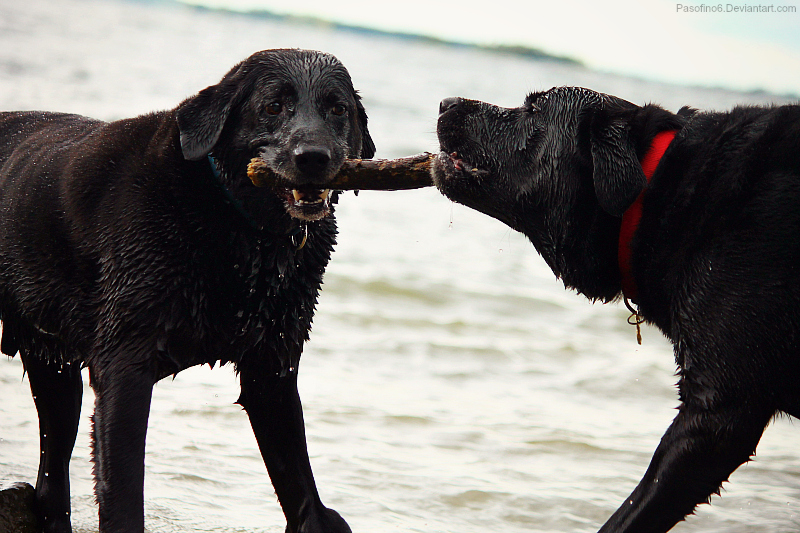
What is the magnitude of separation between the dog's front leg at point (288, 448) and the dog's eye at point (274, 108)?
109 cm

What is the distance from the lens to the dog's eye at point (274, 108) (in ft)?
12.1

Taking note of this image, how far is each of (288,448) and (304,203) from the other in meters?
1.10

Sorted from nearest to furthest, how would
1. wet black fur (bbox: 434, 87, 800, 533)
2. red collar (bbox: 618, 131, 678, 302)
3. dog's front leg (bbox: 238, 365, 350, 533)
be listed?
wet black fur (bbox: 434, 87, 800, 533), red collar (bbox: 618, 131, 678, 302), dog's front leg (bbox: 238, 365, 350, 533)

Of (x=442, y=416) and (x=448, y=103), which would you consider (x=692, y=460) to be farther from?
(x=442, y=416)

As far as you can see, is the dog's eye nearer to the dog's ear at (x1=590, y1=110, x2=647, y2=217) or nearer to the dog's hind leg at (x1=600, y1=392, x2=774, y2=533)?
the dog's ear at (x1=590, y1=110, x2=647, y2=217)

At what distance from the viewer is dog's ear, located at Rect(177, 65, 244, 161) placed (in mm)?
3555

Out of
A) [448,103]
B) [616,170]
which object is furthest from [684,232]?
[448,103]

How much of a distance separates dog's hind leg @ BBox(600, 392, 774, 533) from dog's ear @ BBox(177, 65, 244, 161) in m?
2.11

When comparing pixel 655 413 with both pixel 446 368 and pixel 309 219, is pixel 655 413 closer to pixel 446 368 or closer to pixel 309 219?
pixel 446 368

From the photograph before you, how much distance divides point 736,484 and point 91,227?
399cm

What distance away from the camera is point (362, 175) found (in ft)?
12.1

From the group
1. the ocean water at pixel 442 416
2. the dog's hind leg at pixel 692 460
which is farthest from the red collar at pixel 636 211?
the ocean water at pixel 442 416

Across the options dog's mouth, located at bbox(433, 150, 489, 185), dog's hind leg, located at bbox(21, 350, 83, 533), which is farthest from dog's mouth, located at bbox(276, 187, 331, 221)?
dog's hind leg, located at bbox(21, 350, 83, 533)

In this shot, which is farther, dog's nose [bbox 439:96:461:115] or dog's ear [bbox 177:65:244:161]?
dog's nose [bbox 439:96:461:115]
